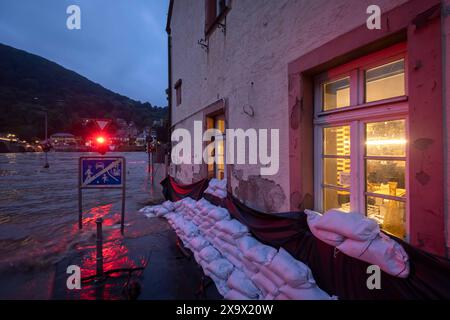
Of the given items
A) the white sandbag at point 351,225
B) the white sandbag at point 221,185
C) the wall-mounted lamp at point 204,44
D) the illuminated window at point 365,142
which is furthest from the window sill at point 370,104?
the wall-mounted lamp at point 204,44

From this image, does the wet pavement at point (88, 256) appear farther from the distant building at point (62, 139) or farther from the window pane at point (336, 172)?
the distant building at point (62, 139)

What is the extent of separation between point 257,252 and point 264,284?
1.11 feet

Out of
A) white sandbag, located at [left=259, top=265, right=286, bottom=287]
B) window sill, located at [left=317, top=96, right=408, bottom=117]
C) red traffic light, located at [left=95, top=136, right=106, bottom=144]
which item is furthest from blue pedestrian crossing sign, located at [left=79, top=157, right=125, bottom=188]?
window sill, located at [left=317, top=96, right=408, bottom=117]

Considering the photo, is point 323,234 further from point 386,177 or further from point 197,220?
point 197,220

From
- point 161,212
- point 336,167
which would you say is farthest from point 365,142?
point 161,212

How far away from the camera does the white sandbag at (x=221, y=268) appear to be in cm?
307

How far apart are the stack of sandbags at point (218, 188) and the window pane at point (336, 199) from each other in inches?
75.0

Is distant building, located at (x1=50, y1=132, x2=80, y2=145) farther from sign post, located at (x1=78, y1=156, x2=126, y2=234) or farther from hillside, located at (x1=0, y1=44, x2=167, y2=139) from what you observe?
sign post, located at (x1=78, y1=156, x2=126, y2=234)

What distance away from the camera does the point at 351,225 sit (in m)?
2.03

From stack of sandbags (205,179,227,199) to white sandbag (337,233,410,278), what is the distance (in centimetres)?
270

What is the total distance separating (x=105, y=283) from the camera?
316 cm

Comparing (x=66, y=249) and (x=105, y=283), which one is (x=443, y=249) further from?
(x=66, y=249)

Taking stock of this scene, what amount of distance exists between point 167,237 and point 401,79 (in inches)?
174
